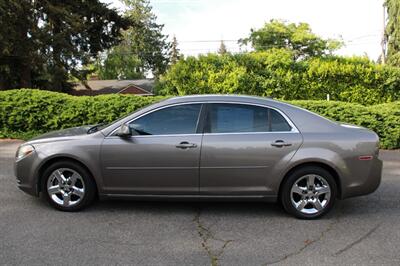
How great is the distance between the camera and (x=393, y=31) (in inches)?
1638

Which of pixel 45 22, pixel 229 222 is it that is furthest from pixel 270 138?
pixel 45 22

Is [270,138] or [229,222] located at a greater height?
[270,138]

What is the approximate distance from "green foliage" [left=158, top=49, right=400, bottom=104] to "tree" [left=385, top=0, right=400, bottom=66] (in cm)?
2692

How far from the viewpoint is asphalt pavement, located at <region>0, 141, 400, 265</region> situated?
14.1 ft

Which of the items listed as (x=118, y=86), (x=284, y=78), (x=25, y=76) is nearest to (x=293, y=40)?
(x=118, y=86)

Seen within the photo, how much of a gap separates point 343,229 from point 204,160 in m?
1.80

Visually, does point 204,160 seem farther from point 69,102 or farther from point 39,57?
point 39,57

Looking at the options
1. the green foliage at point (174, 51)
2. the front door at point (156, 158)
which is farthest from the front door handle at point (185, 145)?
the green foliage at point (174, 51)

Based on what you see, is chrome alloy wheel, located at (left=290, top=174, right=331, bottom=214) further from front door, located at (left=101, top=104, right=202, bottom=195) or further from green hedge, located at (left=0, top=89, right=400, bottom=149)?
green hedge, located at (left=0, top=89, right=400, bottom=149)

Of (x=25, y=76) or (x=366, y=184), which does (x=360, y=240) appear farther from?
(x=25, y=76)

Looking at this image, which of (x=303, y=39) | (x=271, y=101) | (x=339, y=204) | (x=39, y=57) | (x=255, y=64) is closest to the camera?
(x=271, y=101)

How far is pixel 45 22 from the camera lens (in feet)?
78.8

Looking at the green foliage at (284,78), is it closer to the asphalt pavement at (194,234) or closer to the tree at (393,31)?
the asphalt pavement at (194,234)

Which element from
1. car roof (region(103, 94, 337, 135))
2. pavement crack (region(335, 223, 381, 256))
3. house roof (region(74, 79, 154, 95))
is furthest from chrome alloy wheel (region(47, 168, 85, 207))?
house roof (region(74, 79, 154, 95))
